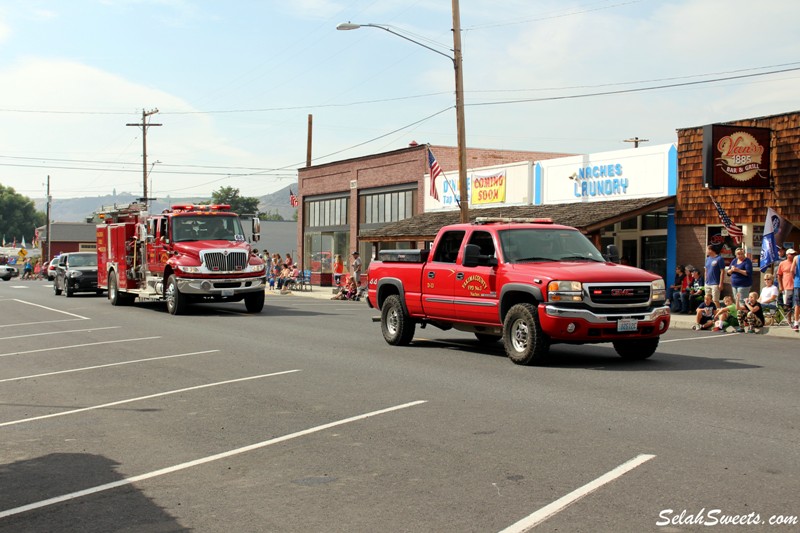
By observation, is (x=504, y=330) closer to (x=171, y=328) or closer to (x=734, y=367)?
(x=734, y=367)

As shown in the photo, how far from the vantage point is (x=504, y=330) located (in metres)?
12.9

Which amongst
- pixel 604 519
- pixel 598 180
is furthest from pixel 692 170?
pixel 604 519

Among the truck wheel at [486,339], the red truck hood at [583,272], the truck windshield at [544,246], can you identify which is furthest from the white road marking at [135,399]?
the truck wheel at [486,339]

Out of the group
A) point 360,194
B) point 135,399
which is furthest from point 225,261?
point 360,194

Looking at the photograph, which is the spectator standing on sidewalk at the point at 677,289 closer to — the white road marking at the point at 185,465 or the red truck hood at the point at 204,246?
the red truck hood at the point at 204,246

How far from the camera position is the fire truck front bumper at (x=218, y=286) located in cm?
2353

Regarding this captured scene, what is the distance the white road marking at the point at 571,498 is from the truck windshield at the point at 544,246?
6606 mm

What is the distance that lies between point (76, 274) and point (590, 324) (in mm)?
26607

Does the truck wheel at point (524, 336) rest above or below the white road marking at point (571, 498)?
above

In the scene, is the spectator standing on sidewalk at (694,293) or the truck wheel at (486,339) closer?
the truck wheel at (486,339)

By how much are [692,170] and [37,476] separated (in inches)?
843

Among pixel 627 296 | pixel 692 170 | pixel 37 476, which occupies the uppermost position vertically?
pixel 692 170

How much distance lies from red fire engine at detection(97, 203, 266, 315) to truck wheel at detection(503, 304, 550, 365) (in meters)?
12.5

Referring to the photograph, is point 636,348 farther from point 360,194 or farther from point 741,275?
point 360,194
